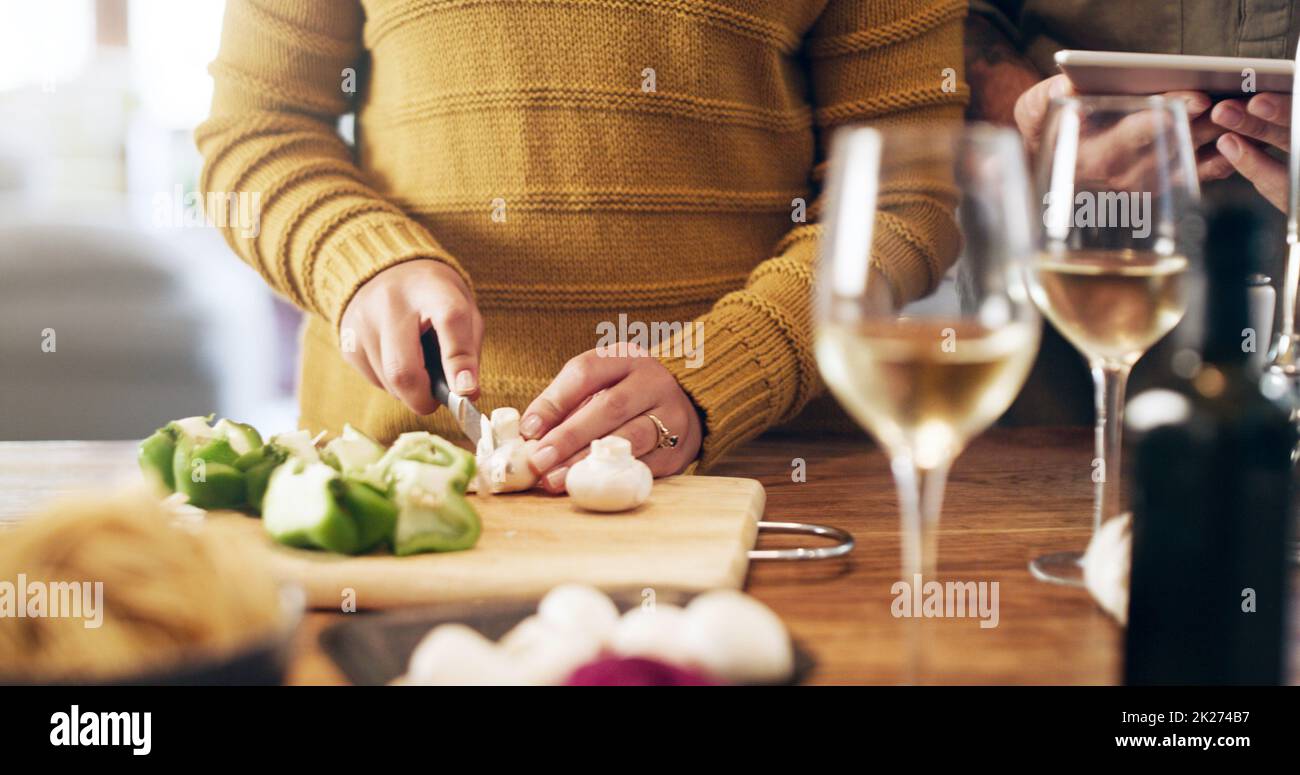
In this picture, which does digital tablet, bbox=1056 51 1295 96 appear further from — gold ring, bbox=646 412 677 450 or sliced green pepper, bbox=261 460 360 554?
sliced green pepper, bbox=261 460 360 554

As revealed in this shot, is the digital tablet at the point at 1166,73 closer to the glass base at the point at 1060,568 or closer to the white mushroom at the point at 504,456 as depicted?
the glass base at the point at 1060,568

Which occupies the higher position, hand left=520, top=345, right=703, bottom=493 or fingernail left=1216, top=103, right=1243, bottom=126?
fingernail left=1216, top=103, right=1243, bottom=126

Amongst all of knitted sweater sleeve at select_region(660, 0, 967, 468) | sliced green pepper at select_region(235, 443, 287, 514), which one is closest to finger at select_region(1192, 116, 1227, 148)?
knitted sweater sleeve at select_region(660, 0, 967, 468)

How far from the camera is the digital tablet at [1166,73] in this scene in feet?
2.89

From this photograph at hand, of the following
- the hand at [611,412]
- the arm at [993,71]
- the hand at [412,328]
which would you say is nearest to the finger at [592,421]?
the hand at [611,412]

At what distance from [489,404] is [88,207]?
3709 mm

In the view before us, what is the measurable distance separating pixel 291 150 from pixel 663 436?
0.63 meters

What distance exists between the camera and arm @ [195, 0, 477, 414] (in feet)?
3.64

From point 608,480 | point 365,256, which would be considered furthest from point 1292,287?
point 365,256

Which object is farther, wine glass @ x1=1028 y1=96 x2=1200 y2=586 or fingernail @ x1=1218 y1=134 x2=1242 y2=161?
fingernail @ x1=1218 y1=134 x2=1242 y2=161

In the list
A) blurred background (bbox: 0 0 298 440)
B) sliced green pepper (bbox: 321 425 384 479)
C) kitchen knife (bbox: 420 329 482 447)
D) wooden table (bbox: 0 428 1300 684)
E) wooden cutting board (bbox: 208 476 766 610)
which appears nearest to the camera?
wooden table (bbox: 0 428 1300 684)

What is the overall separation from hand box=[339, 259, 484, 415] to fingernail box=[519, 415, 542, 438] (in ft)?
0.19

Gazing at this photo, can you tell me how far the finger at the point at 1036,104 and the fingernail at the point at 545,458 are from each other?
612 millimetres
